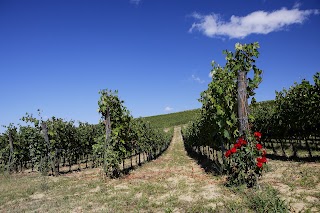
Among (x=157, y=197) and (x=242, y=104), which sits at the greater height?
(x=242, y=104)

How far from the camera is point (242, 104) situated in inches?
401

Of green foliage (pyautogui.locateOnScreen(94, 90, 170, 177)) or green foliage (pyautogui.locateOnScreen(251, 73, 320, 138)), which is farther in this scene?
green foliage (pyautogui.locateOnScreen(251, 73, 320, 138))

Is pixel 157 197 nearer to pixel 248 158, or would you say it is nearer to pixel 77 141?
pixel 248 158

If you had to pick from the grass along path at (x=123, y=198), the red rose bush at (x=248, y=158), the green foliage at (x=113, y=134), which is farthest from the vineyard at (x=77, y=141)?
the red rose bush at (x=248, y=158)

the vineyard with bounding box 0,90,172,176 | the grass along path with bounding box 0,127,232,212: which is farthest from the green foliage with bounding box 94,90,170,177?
the grass along path with bounding box 0,127,232,212

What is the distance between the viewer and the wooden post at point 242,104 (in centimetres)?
1008

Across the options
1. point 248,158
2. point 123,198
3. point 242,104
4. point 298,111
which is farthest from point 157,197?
point 298,111

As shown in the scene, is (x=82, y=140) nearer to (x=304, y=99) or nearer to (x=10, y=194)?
(x=10, y=194)

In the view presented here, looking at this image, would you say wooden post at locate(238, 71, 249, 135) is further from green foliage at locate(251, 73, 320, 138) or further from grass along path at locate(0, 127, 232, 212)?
green foliage at locate(251, 73, 320, 138)

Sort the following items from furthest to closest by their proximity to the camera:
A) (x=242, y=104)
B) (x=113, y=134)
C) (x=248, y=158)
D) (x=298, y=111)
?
(x=298, y=111) → (x=113, y=134) → (x=242, y=104) → (x=248, y=158)

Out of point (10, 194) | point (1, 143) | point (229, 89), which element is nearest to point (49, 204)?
point (10, 194)

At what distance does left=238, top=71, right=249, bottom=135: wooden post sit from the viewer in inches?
397

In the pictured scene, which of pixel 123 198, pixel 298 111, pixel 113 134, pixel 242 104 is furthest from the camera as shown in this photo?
pixel 298 111

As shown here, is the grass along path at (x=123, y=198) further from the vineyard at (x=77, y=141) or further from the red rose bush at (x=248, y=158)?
the vineyard at (x=77, y=141)
